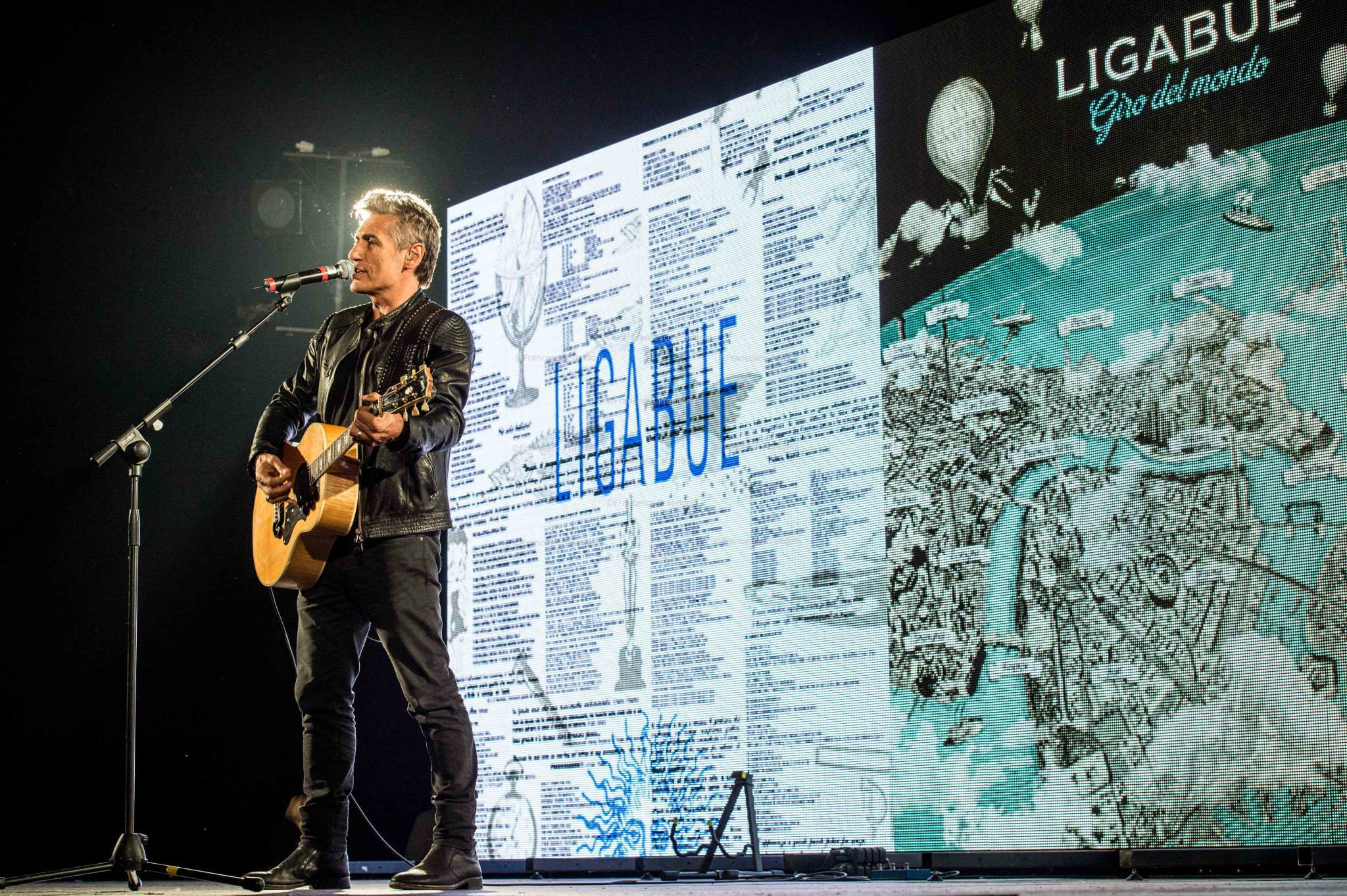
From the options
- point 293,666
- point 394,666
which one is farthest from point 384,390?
point 293,666

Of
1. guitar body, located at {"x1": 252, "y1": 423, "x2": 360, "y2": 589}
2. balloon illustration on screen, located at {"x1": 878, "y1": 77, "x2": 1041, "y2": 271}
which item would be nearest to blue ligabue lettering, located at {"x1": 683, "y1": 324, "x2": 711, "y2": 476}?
balloon illustration on screen, located at {"x1": 878, "y1": 77, "x2": 1041, "y2": 271}

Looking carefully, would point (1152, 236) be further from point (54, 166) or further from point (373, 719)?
point (54, 166)

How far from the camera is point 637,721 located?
4.23 m

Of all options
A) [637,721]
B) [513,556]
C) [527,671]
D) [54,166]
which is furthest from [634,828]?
[54,166]

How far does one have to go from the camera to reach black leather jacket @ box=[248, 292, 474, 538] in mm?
2926

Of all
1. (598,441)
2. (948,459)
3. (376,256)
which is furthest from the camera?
(598,441)

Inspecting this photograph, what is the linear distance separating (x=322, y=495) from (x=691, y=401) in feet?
5.10

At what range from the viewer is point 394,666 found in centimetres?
289

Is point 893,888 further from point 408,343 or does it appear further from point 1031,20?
point 1031,20

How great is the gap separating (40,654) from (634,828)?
7.29ft

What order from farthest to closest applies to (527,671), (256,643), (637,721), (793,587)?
(256,643)
(527,671)
(637,721)
(793,587)

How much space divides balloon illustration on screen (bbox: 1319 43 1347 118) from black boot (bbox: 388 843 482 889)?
8.21 feet

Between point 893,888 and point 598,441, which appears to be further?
point 598,441

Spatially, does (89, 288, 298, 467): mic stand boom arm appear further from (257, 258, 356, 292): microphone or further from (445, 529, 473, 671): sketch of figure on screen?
(445, 529, 473, 671): sketch of figure on screen
